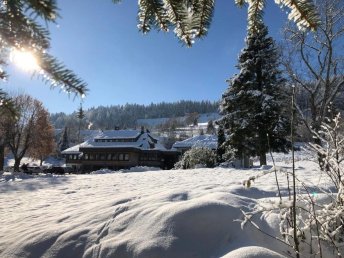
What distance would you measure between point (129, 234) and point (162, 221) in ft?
1.42

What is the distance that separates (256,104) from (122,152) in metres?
29.1

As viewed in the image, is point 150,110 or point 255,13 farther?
point 150,110

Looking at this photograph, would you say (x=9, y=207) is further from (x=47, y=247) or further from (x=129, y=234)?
(x=129, y=234)

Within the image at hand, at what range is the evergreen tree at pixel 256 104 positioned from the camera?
82.2 ft

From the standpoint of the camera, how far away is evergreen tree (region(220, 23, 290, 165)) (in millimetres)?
25047

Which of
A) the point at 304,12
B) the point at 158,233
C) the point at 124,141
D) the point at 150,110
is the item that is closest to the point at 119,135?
the point at 124,141

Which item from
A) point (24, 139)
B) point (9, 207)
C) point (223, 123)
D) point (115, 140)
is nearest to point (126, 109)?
point (115, 140)

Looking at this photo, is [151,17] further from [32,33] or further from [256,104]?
[256,104]

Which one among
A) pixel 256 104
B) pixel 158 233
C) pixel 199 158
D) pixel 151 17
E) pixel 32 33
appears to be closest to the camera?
pixel 32 33

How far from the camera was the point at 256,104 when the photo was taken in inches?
1008

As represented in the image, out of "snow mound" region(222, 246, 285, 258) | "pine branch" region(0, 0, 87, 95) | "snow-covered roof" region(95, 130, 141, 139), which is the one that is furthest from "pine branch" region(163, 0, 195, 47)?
"snow-covered roof" region(95, 130, 141, 139)

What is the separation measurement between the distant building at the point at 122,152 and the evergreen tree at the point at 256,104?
2561 cm

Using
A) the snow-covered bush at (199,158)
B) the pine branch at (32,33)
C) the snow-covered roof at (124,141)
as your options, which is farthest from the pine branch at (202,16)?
the snow-covered roof at (124,141)

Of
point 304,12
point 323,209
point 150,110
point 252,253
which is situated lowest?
point 252,253
